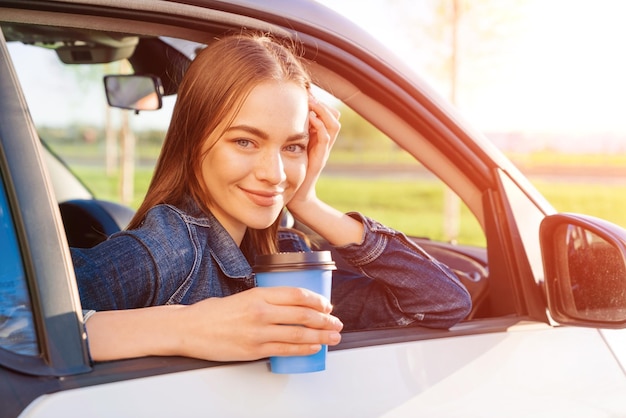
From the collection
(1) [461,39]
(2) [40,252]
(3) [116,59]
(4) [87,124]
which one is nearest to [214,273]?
(2) [40,252]

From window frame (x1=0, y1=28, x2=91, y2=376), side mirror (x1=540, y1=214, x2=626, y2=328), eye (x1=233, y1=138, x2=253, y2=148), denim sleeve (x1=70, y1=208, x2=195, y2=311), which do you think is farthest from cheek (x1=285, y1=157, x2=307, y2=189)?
window frame (x1=0, y1=28, x2=91, y2=376)

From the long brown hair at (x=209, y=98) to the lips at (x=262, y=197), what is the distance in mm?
132

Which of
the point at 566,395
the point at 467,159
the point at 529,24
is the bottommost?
the point at 566,395

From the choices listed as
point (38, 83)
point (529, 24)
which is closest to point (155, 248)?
point (529, 24)

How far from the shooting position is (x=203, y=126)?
6.51 feet

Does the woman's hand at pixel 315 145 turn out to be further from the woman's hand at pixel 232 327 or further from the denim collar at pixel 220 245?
the woman's hand at pixel 232 327

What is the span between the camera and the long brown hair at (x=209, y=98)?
191cm

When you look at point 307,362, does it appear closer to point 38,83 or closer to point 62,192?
point 62,192

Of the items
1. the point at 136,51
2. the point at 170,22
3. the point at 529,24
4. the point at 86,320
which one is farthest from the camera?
the point at 529,24

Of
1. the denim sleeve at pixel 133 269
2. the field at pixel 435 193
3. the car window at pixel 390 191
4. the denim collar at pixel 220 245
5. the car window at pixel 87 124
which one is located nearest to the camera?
the denim sleeve at pixel 133 269

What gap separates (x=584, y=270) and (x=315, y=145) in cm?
73

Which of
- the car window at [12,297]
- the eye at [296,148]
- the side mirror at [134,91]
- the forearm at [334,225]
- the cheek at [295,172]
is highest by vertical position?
the side mirror at [134,91]

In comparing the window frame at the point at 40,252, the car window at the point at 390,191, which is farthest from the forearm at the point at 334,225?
the car window at the point at 390,191

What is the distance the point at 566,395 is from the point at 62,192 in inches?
101
